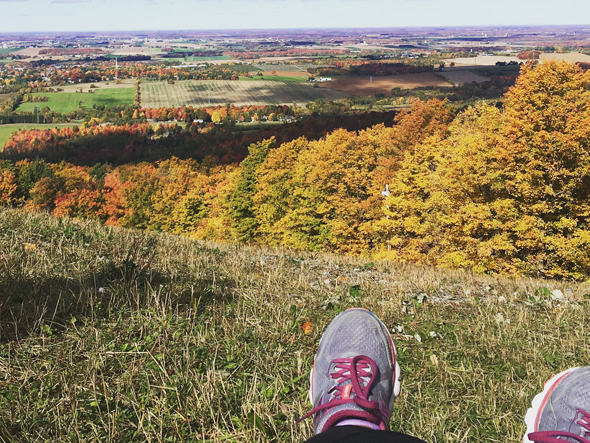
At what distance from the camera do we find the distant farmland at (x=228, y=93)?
16075cm

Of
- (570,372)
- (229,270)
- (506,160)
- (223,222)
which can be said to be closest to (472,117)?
(506,160)

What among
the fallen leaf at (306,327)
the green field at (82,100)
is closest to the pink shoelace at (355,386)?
the fallen leaf at (306,327)

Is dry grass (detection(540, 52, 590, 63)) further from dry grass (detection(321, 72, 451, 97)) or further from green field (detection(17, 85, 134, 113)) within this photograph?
green field (detection(17, 85, 134, 113))

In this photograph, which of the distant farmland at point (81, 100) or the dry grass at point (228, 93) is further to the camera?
the dry grass at point (228, 93)

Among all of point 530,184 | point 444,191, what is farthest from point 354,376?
point 444,191

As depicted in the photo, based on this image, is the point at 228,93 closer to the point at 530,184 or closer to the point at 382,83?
the point at 382,83

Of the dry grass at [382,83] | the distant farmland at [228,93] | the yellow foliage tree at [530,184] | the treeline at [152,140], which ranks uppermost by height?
the dry grass at [382,83]

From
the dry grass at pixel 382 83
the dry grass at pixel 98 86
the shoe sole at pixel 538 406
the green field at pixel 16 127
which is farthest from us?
the dry grass at pixel 98 86

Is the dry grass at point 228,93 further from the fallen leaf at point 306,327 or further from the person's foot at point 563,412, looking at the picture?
the person's foot at point 563,412

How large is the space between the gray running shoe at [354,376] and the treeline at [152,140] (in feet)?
281

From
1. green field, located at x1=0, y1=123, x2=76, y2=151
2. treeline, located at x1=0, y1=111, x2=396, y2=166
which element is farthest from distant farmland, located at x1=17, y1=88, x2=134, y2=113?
treeline, located at x1=0, y1=111, x2=396, y2=166

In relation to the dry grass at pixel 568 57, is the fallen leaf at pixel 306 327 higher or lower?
lower

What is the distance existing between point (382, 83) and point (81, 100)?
112 m

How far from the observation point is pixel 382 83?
168625 millimetres
